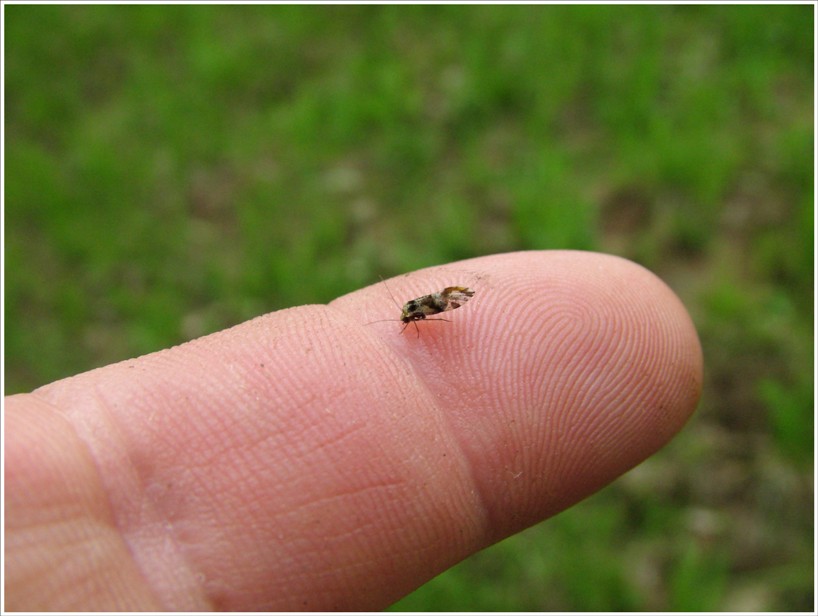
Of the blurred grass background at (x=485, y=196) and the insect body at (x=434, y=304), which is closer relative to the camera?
the insect body at (x=434, y=304)

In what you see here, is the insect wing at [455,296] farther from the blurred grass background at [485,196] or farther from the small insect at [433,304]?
the blurred grass background at [485,196]

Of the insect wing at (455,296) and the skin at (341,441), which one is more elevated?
the insect wing at (455,296)

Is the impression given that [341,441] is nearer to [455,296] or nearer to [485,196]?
[455,296]

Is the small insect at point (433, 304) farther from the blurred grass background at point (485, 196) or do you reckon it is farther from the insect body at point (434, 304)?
the blurred grass background at point (485, 196)

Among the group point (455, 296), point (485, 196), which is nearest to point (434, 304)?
point (455, 296)

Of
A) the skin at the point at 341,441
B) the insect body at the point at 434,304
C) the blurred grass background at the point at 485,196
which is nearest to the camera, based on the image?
the skin at the point at 341,441

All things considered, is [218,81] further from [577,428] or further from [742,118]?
[577,428]

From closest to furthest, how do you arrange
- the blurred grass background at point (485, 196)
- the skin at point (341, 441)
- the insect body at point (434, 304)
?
the skin at point (341, 441) → the insect body at point (434, 304) → the blurred grass background at point (485, 196)

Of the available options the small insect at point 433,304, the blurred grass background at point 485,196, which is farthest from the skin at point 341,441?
the blurred grass background at point 485,196
